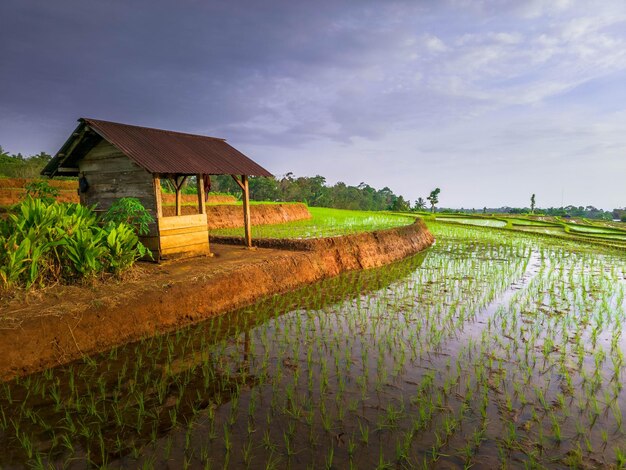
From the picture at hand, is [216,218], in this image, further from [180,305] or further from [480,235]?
[480,235]

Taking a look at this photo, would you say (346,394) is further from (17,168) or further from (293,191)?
(293,191)

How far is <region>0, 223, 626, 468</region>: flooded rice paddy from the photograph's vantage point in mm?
3451

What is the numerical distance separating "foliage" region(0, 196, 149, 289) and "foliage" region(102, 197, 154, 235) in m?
0.94

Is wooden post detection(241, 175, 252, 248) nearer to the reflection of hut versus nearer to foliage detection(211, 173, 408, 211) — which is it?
the reflection of hut

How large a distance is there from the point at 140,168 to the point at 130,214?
→ 51.5 inches

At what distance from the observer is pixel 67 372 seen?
4.96 metres

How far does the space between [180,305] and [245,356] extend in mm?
2158

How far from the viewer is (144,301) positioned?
21.2 feet

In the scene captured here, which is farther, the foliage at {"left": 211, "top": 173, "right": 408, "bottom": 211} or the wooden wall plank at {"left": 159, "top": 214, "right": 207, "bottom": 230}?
the foliage at {"left": 211, "top": 173, "right": 408, "bottom": 211}

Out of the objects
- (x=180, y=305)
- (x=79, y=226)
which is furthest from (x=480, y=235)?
(x=79, y=226)

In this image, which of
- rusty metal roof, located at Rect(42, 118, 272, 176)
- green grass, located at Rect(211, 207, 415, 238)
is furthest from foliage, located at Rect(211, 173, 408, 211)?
rusty metal roof, located at Rect(42, 118, 272, 176)

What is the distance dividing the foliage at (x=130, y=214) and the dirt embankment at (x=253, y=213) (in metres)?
9.19

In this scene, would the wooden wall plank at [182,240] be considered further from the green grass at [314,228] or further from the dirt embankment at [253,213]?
the dirt embankment at [253,213]

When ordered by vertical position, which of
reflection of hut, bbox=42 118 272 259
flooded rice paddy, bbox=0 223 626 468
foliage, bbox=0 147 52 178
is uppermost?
foliage, bbox=0 147 52 178
